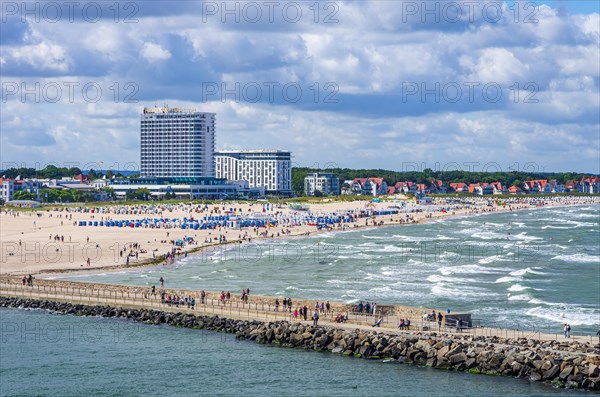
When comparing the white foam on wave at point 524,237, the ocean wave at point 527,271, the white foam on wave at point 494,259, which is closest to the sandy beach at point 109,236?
the white foam on wave at point 524,237

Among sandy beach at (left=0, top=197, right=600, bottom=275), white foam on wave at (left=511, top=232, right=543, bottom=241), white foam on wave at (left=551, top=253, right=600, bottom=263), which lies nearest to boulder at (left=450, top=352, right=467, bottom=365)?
sandy beach at (left=0, top=197, right=600, bottom=275)

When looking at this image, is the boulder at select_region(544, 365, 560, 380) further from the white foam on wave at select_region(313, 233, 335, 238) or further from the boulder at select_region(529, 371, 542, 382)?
the white foam on wave at select_region(313, 233, 335, 238)

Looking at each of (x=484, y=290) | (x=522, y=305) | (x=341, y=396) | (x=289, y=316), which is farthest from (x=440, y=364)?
(x=484, y=290)

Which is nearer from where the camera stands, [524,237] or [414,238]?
[414,238]

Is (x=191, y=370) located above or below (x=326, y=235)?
below

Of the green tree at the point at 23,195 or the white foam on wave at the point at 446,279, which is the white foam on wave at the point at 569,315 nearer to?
the white foam on wave at the point at 446,279

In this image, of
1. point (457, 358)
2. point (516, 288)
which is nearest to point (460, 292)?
point (516, 288)

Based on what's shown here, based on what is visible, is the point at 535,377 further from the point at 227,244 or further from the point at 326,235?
the point at 326,235
